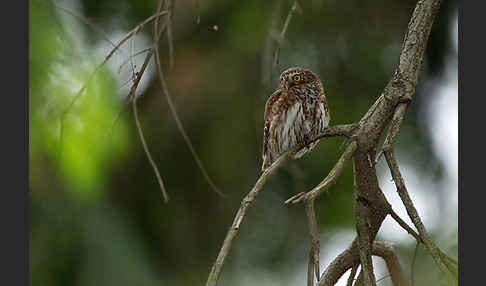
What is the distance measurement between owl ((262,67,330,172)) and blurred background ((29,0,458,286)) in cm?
190

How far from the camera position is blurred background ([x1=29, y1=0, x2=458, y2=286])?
6.39 metres

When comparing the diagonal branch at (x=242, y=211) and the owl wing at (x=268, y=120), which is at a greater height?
the owl wing at (x=268, y=120)

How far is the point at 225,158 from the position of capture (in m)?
8.25

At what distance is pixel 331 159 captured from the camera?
8.23 meters

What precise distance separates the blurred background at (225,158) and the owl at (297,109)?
75.0 inches

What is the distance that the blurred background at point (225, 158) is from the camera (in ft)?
21.0

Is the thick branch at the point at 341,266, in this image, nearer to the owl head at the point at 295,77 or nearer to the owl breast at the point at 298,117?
the owl breast at the point at 298,117

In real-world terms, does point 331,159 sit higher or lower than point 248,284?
higher

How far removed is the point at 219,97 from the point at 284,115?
387cm

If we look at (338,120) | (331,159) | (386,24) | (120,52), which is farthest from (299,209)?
(120,52)

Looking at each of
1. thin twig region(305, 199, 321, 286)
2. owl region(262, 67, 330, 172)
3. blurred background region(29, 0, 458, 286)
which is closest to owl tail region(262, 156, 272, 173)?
owl region(262, 67, 330, 172)

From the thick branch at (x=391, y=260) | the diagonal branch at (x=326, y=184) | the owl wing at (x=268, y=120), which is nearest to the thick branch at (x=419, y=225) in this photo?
the diagonal branch at (x=326, y=184)

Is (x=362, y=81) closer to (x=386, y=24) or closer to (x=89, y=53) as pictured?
(x=386, y=24)

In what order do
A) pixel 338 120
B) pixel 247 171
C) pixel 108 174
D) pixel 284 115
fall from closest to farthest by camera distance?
pixel 284 115, pixel 108 174, pixel 338 120, pixel 247 171
